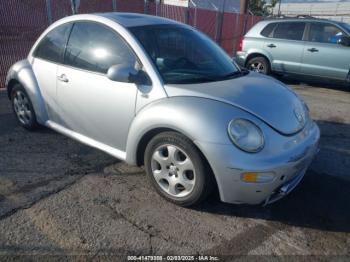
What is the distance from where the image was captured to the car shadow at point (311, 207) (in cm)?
307

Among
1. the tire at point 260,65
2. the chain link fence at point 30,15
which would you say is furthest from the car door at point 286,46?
the chain link fence at point 30,15

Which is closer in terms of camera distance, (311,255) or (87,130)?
(311,255)

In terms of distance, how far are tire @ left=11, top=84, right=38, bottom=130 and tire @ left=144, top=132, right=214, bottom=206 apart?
7.23ft

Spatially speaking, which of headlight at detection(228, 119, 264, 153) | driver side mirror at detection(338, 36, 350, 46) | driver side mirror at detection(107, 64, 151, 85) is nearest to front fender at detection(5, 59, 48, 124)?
driver side mirror at detection(107, 64, 151, 85)

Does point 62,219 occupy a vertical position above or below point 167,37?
below

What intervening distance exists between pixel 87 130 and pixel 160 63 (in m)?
1.16

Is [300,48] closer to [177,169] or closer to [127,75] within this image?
[127,75]

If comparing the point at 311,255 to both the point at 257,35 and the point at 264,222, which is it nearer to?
the point at 264,222

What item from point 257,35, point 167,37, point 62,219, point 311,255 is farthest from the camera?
point 257,35

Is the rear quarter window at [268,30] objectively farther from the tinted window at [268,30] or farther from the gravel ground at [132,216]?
the gravel ground at [132,216]

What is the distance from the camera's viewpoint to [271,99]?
3.26 m

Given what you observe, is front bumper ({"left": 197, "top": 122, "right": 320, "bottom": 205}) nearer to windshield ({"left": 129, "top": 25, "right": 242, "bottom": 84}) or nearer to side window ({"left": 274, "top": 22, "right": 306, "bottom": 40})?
windshield ({"left": 129, "top": 25, "right": 242, "bottom": 84})

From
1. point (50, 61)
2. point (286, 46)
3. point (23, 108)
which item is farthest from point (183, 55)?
point (286, 46)

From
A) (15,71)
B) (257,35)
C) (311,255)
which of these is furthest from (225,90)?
(257,35)
